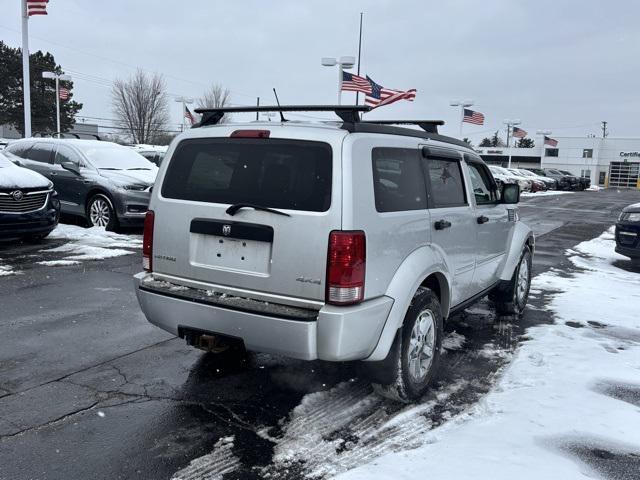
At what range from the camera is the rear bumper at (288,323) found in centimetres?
319

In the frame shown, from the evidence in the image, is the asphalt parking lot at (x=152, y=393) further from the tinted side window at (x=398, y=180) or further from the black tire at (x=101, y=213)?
the black tire at (x=101, y=213)

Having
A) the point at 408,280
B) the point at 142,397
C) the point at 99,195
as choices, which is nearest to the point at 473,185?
the point at 408,280

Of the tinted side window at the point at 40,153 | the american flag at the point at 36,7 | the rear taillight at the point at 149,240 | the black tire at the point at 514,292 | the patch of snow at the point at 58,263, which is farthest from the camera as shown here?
the american flag at the point at 36,7

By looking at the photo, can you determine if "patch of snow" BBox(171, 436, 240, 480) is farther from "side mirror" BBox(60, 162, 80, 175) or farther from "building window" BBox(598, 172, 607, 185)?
"building window" BBox(598, 172, 607, 185)

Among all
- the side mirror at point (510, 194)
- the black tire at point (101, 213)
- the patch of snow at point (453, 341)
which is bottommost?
the patch of snow at point (453, 341)

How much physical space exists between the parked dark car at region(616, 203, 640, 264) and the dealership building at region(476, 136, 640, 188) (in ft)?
198

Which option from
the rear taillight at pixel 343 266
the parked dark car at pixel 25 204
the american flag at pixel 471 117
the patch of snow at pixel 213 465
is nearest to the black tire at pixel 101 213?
the parked dark car at pixel 25 204

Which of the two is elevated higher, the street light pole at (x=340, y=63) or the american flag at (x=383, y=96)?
the street light pole at (x=340, y=63)

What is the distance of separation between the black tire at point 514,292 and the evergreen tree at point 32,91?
54.8 m

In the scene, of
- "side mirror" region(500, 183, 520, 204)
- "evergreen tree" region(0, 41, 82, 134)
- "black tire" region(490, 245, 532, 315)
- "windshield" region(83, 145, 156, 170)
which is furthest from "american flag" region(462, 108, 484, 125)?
"evergreen tree" region(0, 41, 82, 134)

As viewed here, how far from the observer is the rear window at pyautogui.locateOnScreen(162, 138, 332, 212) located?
332 centimetres

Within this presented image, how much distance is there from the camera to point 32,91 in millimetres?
53594

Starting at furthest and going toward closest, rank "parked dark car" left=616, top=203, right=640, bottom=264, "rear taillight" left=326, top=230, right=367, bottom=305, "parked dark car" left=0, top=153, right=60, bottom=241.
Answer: "parked dark car" left=616, top=203, right=640, bottom=264 < "parked dark car" left=0, top=153, right=60, bottom=241 < "rear taillight" left=326, top=230, right=367, bottom=305

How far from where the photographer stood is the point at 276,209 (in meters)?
3.37
